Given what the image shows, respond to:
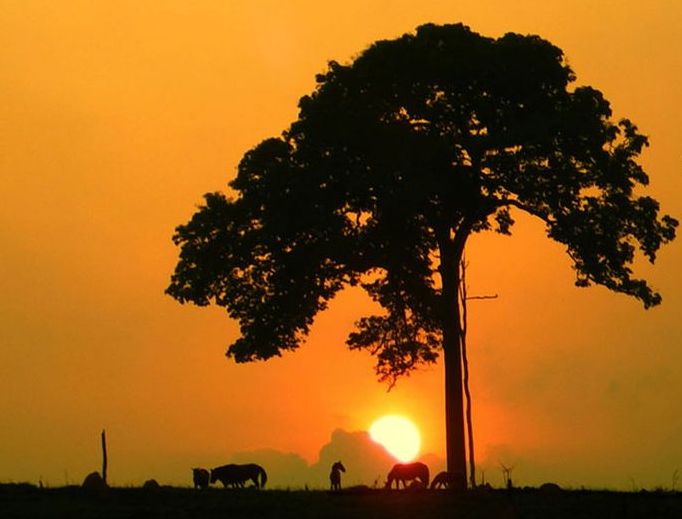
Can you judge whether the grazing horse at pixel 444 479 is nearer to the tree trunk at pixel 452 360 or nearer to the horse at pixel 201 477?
the tree trunk at pixel 452 360

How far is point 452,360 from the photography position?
45.0 m

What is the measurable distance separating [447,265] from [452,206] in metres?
2.46

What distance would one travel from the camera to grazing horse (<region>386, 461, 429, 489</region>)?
41188mm

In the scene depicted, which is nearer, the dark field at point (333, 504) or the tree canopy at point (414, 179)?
the dark field at point (333, 504)

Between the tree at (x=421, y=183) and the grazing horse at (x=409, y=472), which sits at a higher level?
the tree at (x=421, y=183)

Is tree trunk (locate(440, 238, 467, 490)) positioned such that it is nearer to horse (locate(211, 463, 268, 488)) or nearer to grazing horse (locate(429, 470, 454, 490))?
grazing horse (locate(429, 470, 454, 490))

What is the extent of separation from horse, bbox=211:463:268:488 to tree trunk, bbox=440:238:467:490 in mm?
7362

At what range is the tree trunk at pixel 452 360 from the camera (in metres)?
44.4

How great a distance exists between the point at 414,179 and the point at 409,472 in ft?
35.7

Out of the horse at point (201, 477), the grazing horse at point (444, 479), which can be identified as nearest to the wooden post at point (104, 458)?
the horse at point (201, 477)

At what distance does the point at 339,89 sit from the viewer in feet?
147

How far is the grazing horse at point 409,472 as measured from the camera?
135 feet

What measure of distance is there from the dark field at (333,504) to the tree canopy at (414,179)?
41.7ft

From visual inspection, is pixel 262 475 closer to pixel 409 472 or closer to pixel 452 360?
pixel 409 472
